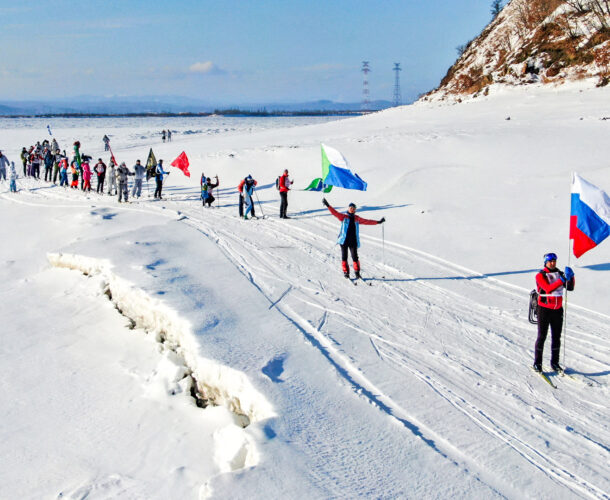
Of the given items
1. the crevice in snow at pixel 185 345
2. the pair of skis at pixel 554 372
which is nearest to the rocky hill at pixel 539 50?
the pair of skis at pixel 554 372

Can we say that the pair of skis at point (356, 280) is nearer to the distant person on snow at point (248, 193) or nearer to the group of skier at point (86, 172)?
the distant person on snow at point (248, 193)

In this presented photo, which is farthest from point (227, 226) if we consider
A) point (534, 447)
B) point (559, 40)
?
point (559, 40)

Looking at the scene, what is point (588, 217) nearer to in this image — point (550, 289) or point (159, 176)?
point (550, 289)

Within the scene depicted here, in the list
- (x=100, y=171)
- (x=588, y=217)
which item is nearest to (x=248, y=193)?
(x=100, y=171)

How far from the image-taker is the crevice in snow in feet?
19.4

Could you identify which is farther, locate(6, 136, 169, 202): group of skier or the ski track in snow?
locate(6, 136, 169, 202): group of skier

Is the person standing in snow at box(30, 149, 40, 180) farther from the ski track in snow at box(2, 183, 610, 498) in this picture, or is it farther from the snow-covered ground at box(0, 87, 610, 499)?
the ski track in snow at box(2, 183, 610, 498)

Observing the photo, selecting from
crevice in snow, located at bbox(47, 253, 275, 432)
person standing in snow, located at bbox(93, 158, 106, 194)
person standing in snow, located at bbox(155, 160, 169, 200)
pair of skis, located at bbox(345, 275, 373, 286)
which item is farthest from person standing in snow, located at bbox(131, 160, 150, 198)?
pair of skis, located at bbox(345, 275, 373, 286)

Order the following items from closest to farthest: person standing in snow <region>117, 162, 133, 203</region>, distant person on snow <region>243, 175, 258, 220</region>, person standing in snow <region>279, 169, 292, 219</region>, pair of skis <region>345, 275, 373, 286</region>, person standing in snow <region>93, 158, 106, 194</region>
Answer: pair of skis <region>345, 275, 373, 286</region>, person standing in snow <region>279, 169, 292, 219</region>, distant person on snow <region>243, 175, 258, 220</region>, person standing in snow <region>117, 162, 133, 203</region>, person standing in snow <region>93, 158, 106, 194</region>

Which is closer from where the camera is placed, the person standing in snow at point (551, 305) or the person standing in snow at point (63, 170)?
the person standing in snow at point (551, 305)

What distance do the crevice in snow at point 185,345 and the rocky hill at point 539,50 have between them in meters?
32.0

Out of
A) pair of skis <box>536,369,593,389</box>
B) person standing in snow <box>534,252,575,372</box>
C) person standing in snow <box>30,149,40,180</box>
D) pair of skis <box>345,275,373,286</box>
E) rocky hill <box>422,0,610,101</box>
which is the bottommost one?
pair of skis <box>536,369,593,389</box>

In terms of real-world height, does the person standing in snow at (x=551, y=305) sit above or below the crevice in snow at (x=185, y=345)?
above

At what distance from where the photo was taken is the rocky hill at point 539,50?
112ft
